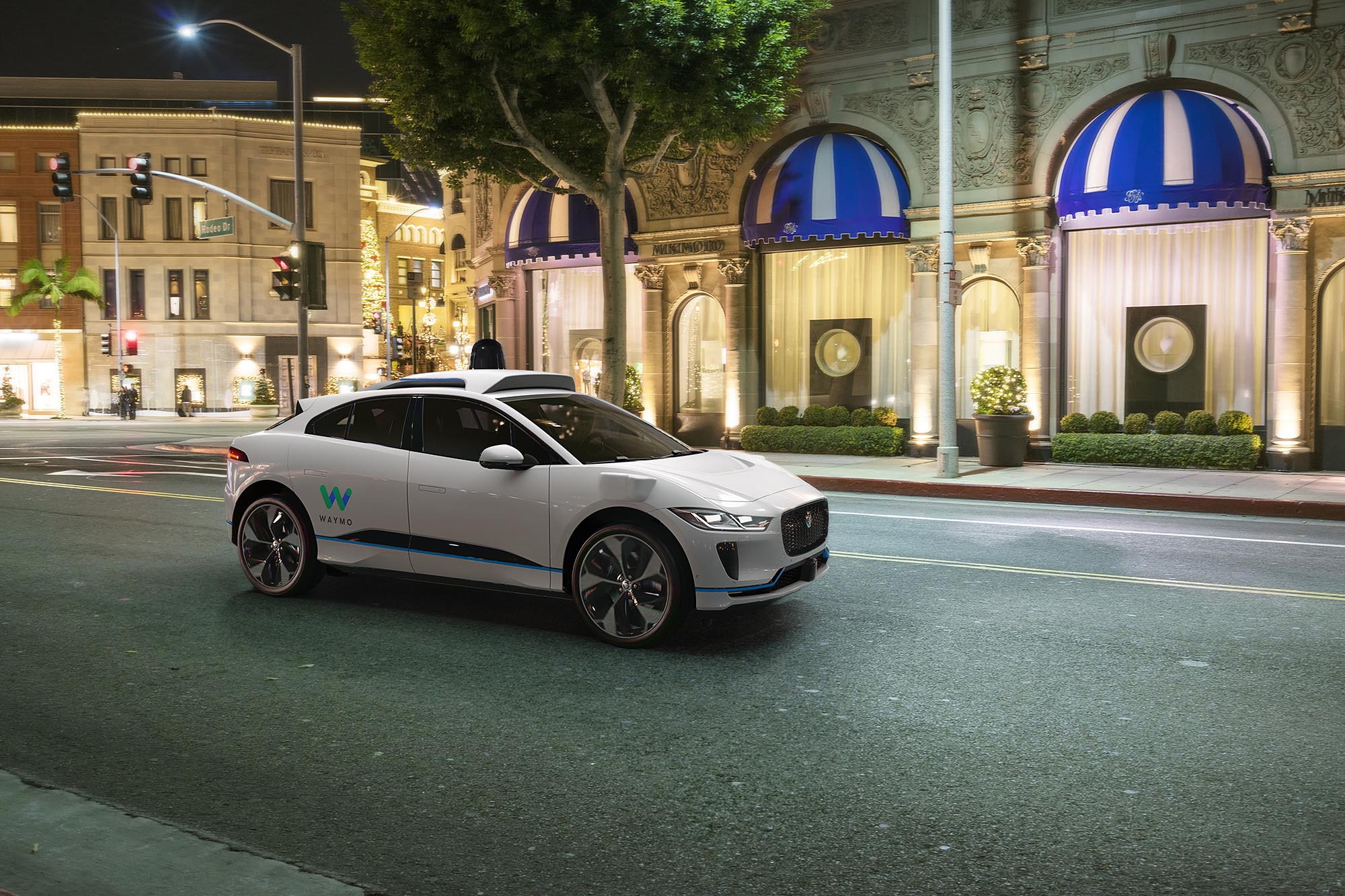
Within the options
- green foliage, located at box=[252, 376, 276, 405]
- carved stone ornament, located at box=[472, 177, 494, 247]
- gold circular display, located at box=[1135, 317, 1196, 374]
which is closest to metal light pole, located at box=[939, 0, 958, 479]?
gold circular display, located at box=[1135, 317, 1196, 374]

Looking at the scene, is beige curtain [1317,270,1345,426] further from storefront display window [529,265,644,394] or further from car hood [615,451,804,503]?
car hood [615,451,804,503]

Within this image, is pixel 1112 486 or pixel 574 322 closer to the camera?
pixel 1112 486

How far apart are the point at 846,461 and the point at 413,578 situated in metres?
14.3

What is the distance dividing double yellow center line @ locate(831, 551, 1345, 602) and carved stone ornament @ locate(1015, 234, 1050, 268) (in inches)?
480

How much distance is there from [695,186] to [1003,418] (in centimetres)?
903

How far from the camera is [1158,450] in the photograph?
19.0 m

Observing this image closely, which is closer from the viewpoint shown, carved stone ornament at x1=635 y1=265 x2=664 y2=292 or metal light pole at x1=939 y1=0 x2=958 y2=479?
metal light pole at x1=939 y1=0 x2=958 y2=479

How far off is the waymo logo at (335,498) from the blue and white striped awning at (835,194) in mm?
15523

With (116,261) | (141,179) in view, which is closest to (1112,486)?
(141,179)

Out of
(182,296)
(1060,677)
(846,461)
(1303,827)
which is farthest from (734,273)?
(182,296)

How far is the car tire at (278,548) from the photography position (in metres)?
7.89

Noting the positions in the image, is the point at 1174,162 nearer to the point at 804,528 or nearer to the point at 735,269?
the point at 735,269

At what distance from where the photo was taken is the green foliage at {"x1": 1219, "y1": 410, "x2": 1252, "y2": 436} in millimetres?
18891

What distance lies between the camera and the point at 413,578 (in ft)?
24.5
